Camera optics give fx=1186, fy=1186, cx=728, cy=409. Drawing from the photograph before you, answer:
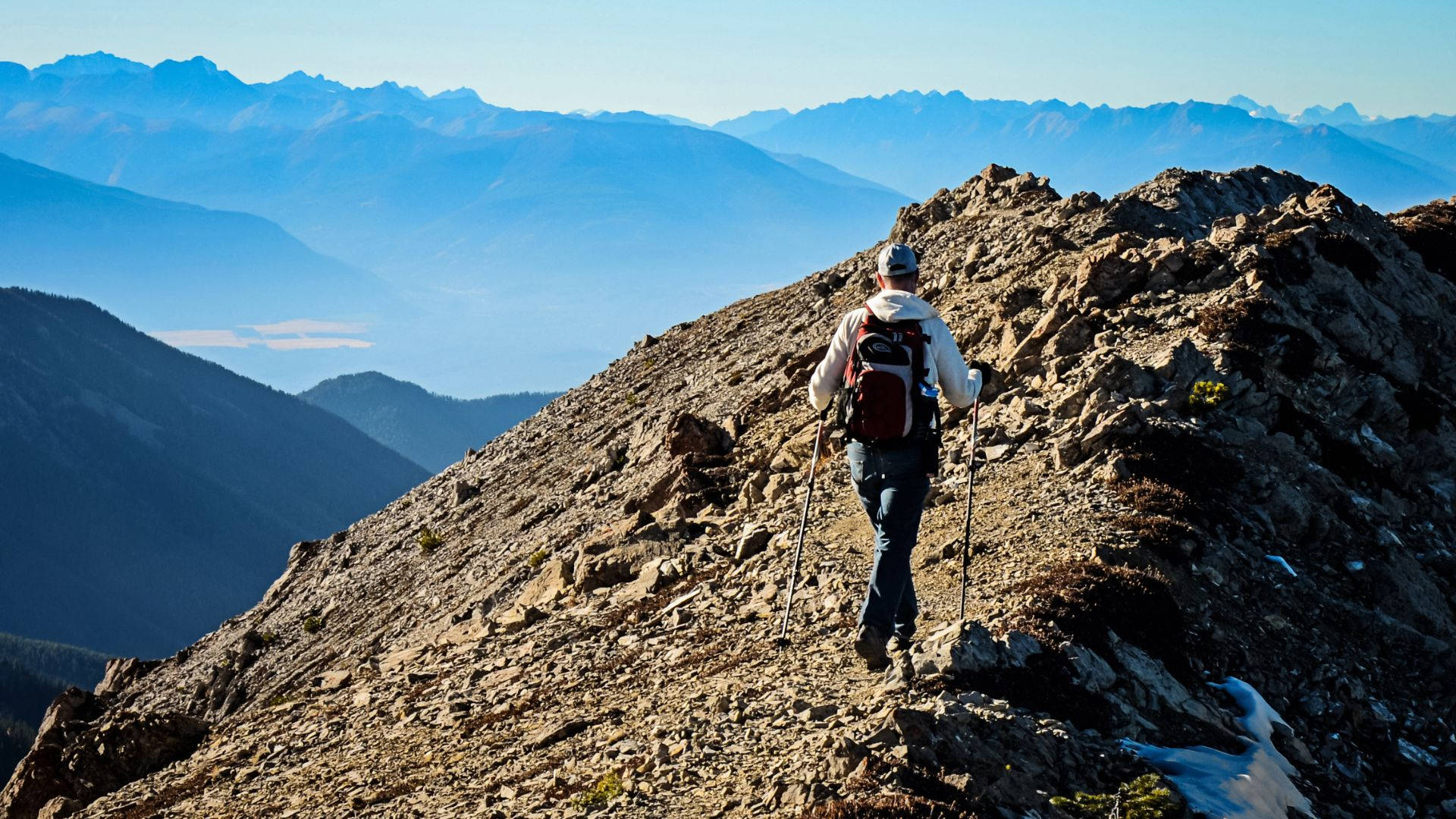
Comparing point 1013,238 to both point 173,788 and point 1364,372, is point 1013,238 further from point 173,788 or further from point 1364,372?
point 173,788

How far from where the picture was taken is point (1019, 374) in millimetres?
19297

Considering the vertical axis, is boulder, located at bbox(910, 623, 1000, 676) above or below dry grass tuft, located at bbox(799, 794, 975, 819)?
above

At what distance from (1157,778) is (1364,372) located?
11.9 meters

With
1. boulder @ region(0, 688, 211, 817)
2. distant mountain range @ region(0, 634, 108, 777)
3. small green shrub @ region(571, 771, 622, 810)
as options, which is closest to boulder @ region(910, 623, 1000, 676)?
small green shrub @ region(571, 771, 622, 810)

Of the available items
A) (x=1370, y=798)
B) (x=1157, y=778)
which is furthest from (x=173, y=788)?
(x=1370, y=798)

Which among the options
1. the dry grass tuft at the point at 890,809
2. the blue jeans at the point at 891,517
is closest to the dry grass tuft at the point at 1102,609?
the blue jeans at the point at 891,517

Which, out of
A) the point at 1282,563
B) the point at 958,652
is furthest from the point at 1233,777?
the point at 1282,563

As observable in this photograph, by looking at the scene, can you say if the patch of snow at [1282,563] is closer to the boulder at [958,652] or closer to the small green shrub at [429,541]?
the boulder at [958,652]

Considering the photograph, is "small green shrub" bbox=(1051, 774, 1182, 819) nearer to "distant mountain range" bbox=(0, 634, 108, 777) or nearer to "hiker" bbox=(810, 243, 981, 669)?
"hiker" bbox=(810, 243, 981, 669)

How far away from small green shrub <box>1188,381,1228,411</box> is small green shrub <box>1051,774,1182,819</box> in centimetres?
902

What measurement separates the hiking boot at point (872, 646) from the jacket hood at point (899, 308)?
2.94m

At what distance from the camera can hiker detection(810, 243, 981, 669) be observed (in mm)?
11000

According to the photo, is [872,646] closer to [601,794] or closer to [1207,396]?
[601,794]

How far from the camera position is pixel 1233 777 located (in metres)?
9.62
